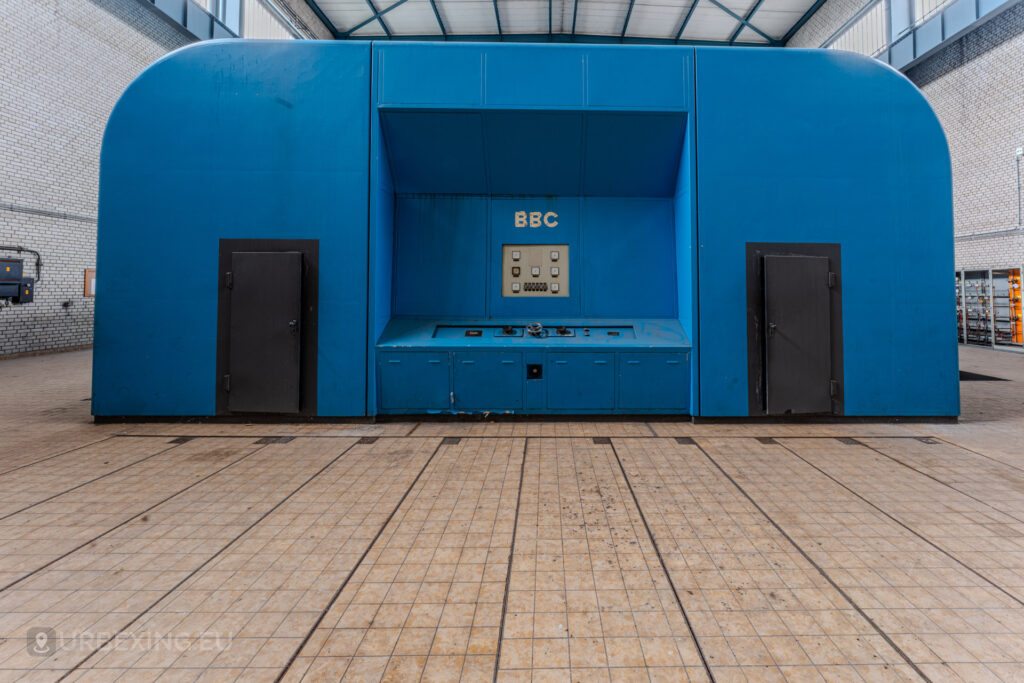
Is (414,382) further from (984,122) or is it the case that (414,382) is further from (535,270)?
(984,122)

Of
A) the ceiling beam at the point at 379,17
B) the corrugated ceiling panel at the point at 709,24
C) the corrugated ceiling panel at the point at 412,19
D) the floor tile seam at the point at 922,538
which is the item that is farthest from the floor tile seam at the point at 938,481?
the ceiling beam at the point at 379,17

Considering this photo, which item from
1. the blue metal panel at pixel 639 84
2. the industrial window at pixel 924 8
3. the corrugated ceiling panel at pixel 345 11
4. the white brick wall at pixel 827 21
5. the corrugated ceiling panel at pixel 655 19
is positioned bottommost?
the blue metal panel at pixel 639 84

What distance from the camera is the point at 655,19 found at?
14.0 meters

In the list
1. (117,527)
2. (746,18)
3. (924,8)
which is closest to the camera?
(117,527)

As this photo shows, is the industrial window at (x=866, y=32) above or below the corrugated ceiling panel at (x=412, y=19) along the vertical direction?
below

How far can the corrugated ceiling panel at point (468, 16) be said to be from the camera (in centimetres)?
1337

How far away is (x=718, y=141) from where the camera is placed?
5090 mm

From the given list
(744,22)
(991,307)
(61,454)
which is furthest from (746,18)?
(61,454)

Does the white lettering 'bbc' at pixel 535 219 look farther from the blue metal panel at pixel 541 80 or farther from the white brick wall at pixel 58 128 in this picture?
the white brick wall at pixel 58 128

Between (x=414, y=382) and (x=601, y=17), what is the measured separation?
1397cm

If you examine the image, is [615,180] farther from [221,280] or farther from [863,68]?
[221,280]

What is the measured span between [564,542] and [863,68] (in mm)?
5972

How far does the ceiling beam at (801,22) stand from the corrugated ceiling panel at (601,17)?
5308 mm

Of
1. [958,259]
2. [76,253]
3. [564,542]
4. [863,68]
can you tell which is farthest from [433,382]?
[958,259]
